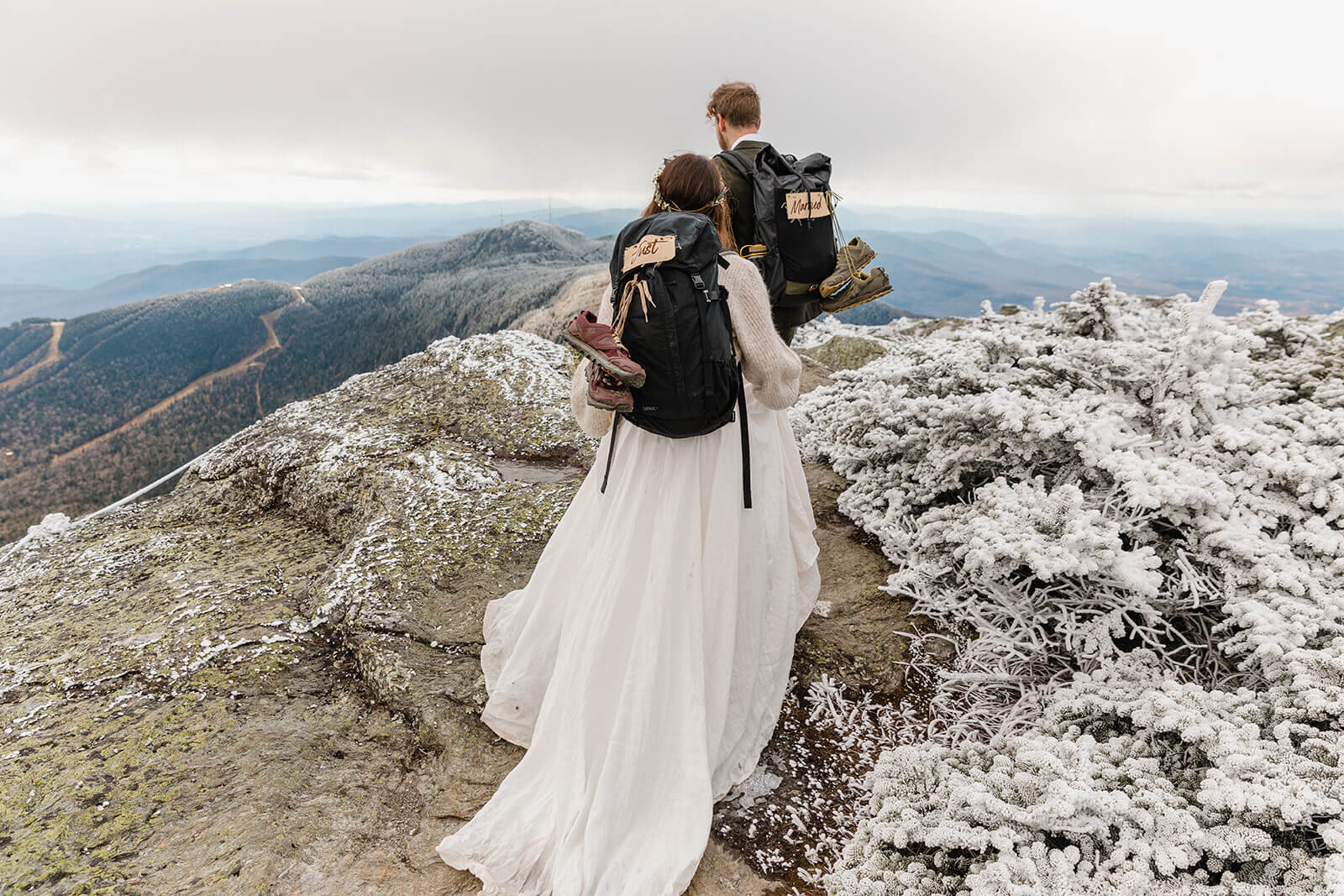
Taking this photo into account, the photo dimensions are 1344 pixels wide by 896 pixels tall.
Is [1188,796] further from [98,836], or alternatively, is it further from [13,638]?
[13,638]

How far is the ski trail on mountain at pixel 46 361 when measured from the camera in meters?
113

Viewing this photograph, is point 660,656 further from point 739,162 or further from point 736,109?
point 736,109

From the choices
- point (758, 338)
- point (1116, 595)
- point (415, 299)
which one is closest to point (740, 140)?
point (758, 338)

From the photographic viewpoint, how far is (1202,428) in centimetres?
473

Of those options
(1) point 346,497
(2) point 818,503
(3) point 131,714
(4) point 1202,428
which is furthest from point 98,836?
(4) point 1202,428

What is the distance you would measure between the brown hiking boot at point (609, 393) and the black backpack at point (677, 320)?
128mm

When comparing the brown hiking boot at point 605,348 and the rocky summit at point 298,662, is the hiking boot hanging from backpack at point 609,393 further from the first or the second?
the rocky summit at point 298,662

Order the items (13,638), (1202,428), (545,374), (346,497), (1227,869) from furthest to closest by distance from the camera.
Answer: (545,374), (346,497), (1202,428), (13,638), (1227,869)

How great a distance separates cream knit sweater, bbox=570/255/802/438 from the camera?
2951 mm

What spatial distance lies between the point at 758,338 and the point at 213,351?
139116mm

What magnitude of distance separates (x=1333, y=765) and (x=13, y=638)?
787 cm

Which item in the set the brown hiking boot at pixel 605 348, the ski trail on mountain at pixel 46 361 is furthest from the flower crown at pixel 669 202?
the ski trail on mountain at pixel 46 361

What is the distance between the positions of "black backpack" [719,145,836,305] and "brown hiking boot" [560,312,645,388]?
1664 millimetres

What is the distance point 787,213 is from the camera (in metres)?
4.02
